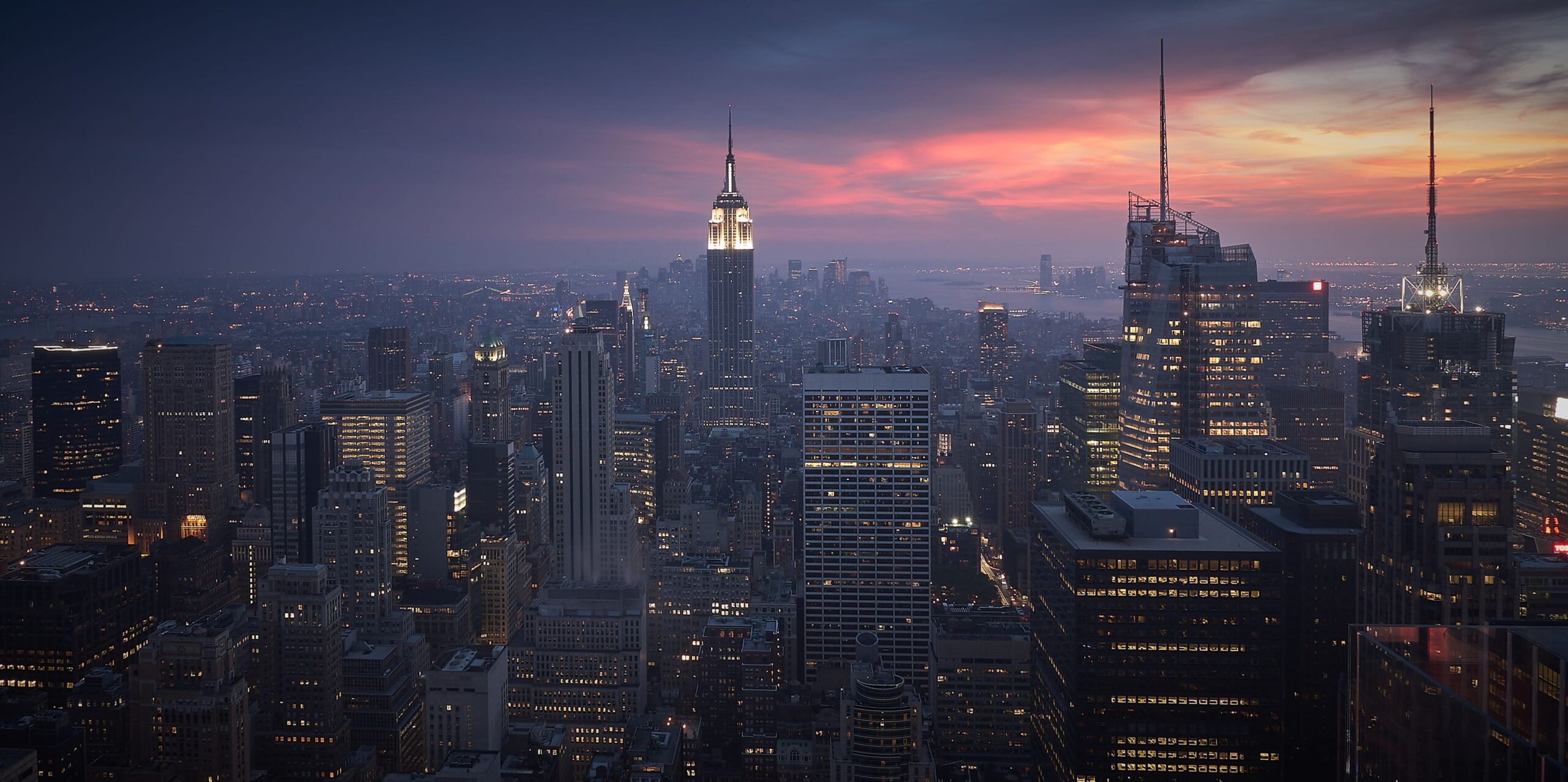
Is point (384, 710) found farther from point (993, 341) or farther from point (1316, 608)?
point (993, 341)

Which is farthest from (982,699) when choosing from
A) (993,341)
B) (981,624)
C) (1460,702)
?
(993,341)

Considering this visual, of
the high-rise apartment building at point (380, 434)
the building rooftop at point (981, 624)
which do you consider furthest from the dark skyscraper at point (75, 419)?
the building rooftop at point (981, 624)

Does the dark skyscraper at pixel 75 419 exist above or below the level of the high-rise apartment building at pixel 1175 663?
above

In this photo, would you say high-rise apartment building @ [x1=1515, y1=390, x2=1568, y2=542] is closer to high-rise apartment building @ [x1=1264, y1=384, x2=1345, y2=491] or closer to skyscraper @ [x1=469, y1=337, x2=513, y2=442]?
high-rise apartment building @ [x1=1264, y1=384, x2=1345, y2=491]

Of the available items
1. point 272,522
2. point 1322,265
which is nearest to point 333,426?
point 272,522

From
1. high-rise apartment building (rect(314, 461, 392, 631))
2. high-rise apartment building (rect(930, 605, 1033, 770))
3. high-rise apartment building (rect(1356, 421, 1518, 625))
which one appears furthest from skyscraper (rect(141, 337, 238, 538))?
high-rise apartment building (rect(1356, 421, 1518, 625))

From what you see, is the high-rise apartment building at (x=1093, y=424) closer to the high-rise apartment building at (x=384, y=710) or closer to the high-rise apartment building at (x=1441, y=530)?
the high-rise apartment building at (x=1441, y=530)
